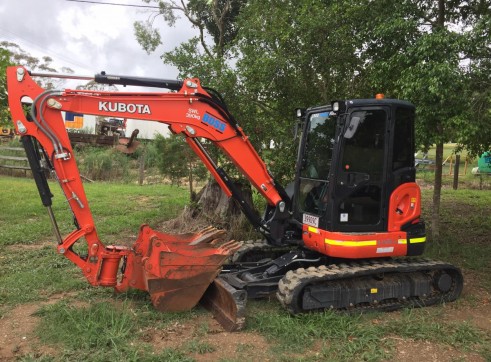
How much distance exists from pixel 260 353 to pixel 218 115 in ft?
8.62

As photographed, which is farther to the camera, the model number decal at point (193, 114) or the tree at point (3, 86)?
the tree at point (3, 86)

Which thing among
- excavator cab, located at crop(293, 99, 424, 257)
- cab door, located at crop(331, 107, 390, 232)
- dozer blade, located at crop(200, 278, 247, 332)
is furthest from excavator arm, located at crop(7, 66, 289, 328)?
cab door, located at crop(331, 107, 390, 232)

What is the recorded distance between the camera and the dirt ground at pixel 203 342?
4.05 m

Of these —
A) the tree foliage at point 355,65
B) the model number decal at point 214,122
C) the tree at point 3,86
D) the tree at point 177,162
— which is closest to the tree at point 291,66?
the tree foliage at point 355,65

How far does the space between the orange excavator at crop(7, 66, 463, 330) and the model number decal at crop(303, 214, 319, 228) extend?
0.02 metres

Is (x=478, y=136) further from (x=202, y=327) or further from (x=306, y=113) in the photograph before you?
(x=202, y=327)

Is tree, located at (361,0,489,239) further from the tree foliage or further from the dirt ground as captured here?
the dirt ground

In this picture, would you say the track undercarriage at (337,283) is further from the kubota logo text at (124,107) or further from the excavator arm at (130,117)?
the kubota logo text at (124,107)

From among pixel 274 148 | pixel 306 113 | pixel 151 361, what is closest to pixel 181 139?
pixel 274 148

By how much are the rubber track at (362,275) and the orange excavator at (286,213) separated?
0.5 inches

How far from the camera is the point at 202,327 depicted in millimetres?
4555

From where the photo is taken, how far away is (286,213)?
18.7 feet

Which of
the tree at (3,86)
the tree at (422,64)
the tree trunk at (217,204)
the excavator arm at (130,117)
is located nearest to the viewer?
the excavator arm at (130,117)

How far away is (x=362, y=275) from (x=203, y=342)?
201 cm
